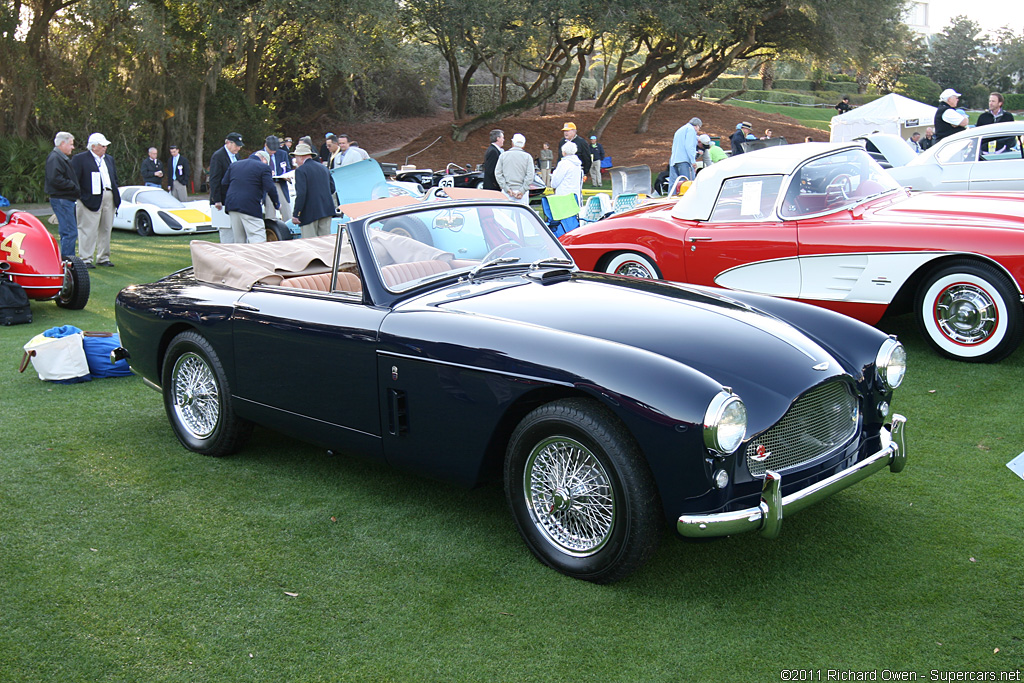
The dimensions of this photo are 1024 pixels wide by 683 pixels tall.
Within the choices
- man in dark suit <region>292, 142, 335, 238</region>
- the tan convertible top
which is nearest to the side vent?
the tan convertible top

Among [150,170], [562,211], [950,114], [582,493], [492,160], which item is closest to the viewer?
[582,493]

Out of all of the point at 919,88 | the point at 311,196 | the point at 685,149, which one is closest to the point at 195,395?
the point at 311,196

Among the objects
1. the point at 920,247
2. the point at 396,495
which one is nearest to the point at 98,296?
the point at 396,495

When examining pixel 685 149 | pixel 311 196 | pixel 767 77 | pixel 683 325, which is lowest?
pixel 683 325

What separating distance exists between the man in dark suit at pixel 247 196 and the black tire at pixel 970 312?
25.3ft

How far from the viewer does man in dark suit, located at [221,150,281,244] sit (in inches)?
423

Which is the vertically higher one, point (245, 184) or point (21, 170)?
point (21, 170)

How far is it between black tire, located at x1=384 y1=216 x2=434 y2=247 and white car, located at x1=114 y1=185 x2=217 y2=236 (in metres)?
13.3

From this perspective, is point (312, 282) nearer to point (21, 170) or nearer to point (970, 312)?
point (970, 312)

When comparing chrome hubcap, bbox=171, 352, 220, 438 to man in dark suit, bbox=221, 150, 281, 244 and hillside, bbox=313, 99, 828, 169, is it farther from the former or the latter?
hillside, bbox=313, 99, 828, 169

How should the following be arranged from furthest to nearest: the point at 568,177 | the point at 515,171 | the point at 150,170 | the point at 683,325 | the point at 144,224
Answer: the point at 150,170, the point at 144,224, the point at 568,177, the point at 515,171, the point at 683,325

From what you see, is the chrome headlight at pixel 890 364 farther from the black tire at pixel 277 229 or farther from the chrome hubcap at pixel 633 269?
the black tire at pixel 277 229

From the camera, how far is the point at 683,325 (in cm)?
379

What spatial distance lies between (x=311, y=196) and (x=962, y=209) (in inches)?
285
